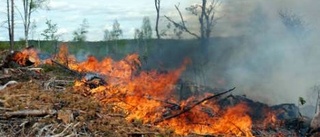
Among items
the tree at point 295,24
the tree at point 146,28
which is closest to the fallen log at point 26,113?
the tree at point 295,24

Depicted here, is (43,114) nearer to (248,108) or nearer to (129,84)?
(129,84)

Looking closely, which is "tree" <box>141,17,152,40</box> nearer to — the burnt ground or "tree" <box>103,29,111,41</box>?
"tree" <box>103,29,111,41</box>

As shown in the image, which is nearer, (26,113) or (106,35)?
(26,113)

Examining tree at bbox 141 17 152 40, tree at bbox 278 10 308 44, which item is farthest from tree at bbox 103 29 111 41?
tree at bbox 278 10 308 44

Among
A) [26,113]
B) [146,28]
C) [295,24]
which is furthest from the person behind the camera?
[146,28]

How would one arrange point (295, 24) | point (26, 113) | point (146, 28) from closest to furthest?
1. point (26, 113)
2. point (295, 24)
3. point (146, 28)

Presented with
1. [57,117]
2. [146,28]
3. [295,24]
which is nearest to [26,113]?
[57,117]

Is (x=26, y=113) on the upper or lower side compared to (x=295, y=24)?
lower

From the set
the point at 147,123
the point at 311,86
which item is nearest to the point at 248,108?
the point at 147,123

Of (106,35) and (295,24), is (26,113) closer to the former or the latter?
(295,24)

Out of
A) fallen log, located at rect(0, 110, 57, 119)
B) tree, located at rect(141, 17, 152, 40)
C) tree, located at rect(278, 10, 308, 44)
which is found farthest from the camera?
tree, located at rect(141, 17, 152, 40)

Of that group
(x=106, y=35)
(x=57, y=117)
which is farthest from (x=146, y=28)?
(x=57, y=117)

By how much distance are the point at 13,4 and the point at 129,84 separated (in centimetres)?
2324

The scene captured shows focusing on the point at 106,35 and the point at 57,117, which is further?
the point at 106,35
